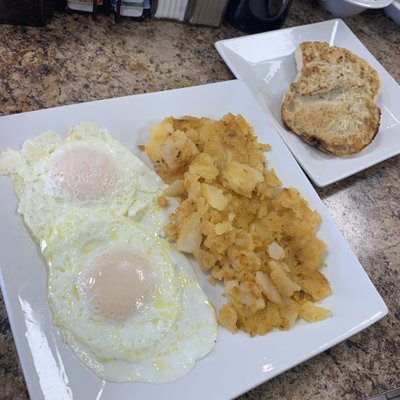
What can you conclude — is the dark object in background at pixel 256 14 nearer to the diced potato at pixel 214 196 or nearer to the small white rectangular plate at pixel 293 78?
the small white rectangular plate at pixel 293 78

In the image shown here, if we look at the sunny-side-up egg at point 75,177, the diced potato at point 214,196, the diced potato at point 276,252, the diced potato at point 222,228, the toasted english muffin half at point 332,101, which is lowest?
the sunny-side-up egg at point 75,177

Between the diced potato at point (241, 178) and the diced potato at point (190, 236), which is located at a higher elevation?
the diced potato at point (241, 178)

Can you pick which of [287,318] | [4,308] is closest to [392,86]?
[287,318]

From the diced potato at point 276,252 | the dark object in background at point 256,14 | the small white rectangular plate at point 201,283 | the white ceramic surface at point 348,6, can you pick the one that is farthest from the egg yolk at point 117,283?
the white ceramic surface at point 348,6

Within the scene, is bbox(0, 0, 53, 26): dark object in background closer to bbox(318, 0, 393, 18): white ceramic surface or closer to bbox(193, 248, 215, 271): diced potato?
bbox(193, 248, 215, 271): diced potato

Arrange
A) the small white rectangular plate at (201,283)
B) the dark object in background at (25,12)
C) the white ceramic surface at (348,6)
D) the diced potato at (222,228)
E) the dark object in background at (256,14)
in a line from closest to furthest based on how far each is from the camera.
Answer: the small white rectangular plate at (201,283)
the diced potato at (222,228)
the dark object in background at (25,12)
the dark object in background at (256,14)
the white ceramic surface at (348,6)

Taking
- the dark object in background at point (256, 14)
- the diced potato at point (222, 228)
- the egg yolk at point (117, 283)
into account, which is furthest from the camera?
the dark object in background at point (256, 14)
